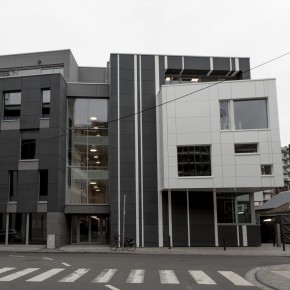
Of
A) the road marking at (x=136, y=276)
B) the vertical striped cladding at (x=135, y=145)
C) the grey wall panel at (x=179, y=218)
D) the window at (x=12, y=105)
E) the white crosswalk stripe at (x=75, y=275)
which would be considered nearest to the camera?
the white crosswalk stripe at (x=75, y=275)

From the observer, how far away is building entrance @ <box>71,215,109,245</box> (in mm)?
31094

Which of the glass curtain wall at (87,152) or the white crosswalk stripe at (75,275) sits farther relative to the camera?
the glass curtain wall at (87,152)

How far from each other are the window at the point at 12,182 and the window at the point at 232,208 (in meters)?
14.5

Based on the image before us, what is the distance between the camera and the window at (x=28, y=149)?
98.1ft

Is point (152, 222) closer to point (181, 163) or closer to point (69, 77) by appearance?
A: point (181, 163)

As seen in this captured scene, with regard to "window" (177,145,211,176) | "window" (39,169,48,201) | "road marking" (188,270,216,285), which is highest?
"window" (177,145,211,176)

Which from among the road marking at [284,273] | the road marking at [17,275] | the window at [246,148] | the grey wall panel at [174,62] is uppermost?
the grey wall panel at [174,62]

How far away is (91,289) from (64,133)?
21.0 metres

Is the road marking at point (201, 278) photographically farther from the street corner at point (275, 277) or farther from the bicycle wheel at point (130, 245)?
the bicycle wheel at point (130, 245)

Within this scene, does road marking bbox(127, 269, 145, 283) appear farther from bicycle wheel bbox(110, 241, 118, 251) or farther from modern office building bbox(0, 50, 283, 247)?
modern office building bbox(0, 50, 283, 247)

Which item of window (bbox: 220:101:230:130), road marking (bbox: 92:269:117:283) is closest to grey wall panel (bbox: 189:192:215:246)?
window (bbox: 220:101:230:130)

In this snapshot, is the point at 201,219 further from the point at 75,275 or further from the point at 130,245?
the point at 75,275

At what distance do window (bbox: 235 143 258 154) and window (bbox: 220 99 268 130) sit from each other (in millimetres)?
1149

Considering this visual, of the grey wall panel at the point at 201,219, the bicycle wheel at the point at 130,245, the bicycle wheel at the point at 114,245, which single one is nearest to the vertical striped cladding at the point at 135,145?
the bicycle wheel at the point at 114,245
